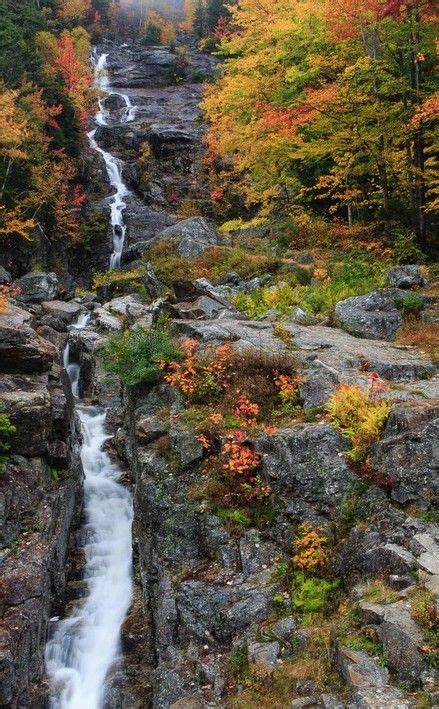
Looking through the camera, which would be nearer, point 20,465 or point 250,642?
point 250,642

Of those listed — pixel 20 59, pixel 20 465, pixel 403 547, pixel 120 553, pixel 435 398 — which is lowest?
pixel 120 553

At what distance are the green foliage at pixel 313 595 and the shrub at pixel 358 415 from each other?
6.42 ft

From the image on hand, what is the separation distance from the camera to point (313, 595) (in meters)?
7.44

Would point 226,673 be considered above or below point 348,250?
below

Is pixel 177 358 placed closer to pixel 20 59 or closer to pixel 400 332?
pixel 400 332

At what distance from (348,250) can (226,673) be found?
624 inches

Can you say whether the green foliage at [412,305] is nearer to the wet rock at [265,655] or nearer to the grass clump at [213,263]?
the grass clump at [213,263]

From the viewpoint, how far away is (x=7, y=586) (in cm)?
951

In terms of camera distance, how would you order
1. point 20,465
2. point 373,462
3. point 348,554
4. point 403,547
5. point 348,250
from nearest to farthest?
point 403,547 → point 348,554 → point 373,462 → point 20,465 → point 348,250

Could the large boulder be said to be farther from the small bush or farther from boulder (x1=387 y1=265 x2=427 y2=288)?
the small bush

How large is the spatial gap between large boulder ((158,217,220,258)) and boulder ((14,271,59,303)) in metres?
6.87

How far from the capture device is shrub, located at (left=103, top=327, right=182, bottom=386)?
1184 centimetres

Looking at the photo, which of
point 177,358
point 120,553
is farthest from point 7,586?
point 177,358

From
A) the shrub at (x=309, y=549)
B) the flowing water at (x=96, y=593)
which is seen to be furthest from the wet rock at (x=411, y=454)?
the flowing water at (x=96, y=593)
